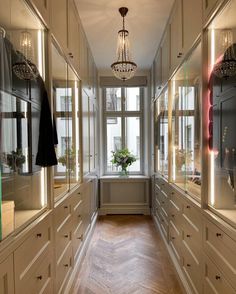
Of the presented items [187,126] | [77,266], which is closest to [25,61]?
[187,126]

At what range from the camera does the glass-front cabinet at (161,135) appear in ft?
11.8

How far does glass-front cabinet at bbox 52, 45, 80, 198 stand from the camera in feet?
7.22

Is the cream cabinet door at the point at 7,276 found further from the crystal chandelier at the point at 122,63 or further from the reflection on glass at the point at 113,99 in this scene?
the reflection on glass at the point at 113,99

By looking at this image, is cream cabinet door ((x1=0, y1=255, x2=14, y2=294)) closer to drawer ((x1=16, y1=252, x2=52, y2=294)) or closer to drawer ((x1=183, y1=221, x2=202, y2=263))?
drawer ((x1=16, y1=252, x2=52, y2=294))

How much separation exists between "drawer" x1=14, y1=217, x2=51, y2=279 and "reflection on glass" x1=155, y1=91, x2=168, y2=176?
6.90 ft

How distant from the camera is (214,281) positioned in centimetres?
168

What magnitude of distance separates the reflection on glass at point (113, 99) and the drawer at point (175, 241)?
3.31 meters

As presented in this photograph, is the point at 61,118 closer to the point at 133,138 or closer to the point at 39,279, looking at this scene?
the point at 39,279

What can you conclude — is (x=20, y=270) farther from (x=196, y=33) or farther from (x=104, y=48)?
(x=104, y=48)

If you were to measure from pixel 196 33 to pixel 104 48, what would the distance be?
2.34 metres

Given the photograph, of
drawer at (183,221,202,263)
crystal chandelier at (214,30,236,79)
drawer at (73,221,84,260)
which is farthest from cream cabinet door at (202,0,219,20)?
drawer at (73,221,84,260)

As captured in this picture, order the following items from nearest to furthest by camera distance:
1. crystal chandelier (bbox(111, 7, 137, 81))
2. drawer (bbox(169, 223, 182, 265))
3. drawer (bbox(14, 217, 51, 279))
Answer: drawer (bbox(14, 217, 51, 279)) → drawer (bbox(169, 223, 182, 265)) → crystal chandelier (bbox(111, 7, 137, 81))

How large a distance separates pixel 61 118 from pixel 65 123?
15 centimetres

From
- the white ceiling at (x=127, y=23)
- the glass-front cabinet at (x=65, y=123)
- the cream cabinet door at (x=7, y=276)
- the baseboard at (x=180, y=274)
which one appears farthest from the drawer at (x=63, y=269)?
the white ceiling at (x=127, y=23)
